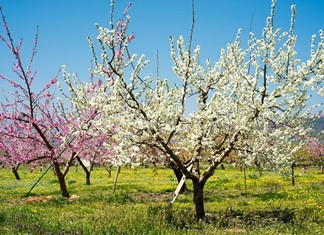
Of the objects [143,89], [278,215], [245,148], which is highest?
[143,89]

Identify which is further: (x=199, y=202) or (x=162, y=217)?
(x=199, y=202)

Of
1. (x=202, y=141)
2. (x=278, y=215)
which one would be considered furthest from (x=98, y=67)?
(x=278, y=215)

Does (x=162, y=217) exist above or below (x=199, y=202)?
below

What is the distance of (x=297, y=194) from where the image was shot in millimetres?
21531

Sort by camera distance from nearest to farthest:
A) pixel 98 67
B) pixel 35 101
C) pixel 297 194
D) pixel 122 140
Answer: pixel 98 67 < pixel 122 140 < pixel 35 101 < pixel 297 194

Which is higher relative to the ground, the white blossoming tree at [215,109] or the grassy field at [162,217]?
the white blossoming tree at [215,109]

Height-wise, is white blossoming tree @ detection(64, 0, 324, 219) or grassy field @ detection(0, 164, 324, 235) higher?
white blossoming tree @ detection(64, 0, 324, 219)

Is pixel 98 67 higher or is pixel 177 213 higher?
pixel 98 67

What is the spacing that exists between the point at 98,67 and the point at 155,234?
5294mm

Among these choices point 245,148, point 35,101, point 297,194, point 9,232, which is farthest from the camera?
point 297,194

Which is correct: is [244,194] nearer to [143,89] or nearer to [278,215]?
[278,215]

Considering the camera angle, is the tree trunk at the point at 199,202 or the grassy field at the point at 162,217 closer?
the grassy field at the point at 162,217

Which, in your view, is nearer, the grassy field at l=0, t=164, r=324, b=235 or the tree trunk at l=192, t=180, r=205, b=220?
the grassy field at l=0, t=164, r=324, b=235

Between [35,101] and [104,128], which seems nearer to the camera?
[104,128]
